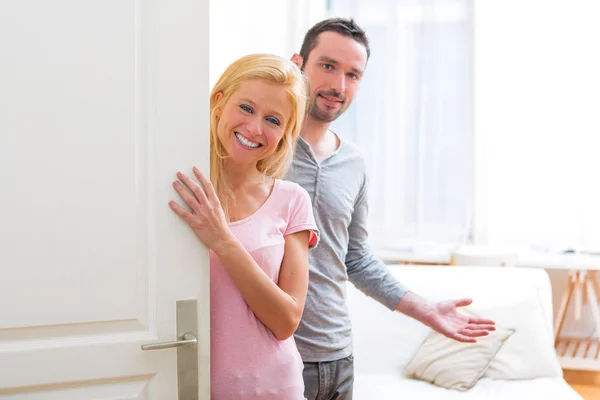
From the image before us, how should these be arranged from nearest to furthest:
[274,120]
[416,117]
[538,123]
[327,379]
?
[274,120]
[327,379]
[538,123]
[416,117]

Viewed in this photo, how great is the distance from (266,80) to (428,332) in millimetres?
1932

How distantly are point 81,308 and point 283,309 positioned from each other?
40cm

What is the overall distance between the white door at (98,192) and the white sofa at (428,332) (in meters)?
1.57

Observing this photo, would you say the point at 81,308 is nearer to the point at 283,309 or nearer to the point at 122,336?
the point at 122,336

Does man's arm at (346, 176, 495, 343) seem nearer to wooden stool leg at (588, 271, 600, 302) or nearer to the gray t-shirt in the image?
the gray t-shirt

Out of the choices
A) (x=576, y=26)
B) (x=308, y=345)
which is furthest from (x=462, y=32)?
(x=308, y=345)

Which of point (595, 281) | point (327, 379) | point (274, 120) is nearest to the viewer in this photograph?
point (274, 120)

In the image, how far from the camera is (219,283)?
1429 mm

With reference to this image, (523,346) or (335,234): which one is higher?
(335,234)

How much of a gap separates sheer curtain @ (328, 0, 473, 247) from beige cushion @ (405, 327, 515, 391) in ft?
5.35

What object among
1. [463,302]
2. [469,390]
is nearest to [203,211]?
[463,302]

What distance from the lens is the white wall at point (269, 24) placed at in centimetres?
413

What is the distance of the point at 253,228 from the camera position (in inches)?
54.9

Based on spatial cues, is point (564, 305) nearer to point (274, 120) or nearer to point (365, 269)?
point (365, 269)
